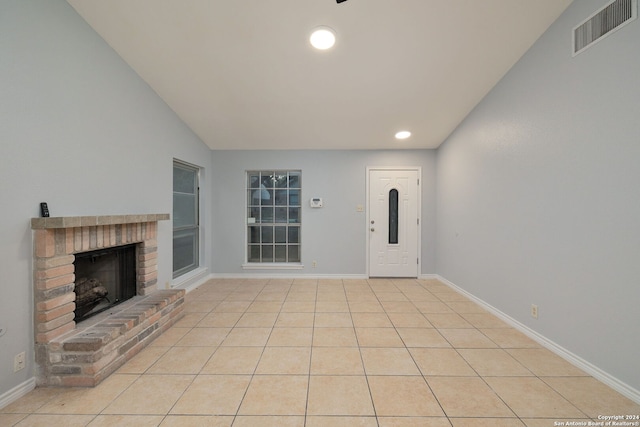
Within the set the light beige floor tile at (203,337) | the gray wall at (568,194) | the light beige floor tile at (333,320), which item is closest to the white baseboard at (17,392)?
the light beige floor tile at (203,337)

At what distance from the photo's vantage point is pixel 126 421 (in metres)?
1.49

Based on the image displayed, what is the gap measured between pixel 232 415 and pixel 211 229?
11.6ft

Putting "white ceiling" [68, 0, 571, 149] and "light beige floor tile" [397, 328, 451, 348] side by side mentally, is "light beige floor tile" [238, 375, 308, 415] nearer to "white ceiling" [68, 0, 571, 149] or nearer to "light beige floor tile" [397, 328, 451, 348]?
"light beige floor tile" [397, 328, 451, 348]

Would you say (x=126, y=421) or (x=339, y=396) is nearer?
(x=126, y=421)

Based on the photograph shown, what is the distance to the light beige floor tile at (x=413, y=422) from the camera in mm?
1461

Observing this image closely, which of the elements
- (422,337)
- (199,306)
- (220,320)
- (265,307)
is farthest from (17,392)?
(422,337)

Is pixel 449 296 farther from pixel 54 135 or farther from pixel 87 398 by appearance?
pixel 54 135

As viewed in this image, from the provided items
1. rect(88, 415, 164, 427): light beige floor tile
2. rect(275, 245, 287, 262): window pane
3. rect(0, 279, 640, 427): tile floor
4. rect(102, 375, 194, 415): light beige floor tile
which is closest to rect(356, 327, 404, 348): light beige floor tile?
rect(0, 279, 640, 427): tile floor

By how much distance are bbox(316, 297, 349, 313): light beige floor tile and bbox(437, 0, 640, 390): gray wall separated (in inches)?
69.7

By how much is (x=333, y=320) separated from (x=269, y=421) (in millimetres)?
1441

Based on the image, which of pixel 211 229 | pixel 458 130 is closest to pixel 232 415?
pixel 211 229

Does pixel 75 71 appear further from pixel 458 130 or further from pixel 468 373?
pixel 458 130

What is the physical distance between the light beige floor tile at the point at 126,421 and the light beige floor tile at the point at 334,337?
1.24m

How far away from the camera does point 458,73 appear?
2.77m
